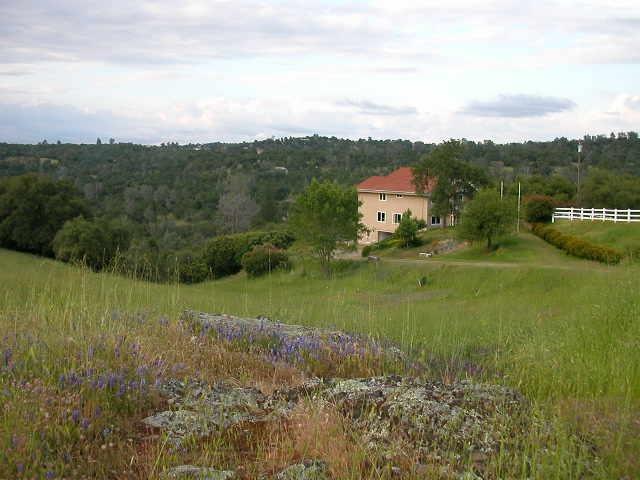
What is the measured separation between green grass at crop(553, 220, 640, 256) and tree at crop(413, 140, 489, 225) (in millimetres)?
15714

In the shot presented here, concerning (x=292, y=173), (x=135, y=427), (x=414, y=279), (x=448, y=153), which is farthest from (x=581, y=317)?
(x=292, y=173)

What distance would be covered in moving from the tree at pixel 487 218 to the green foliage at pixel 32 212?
3123cm

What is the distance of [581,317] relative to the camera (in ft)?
27.6

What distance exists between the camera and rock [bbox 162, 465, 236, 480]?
3.27 m

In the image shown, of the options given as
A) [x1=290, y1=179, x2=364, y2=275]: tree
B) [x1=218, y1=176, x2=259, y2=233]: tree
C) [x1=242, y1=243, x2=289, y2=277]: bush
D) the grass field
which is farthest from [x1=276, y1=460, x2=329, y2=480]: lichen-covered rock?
[x1=218, y1=176, x2=259, y2=233]: tree

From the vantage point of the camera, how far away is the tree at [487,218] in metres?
43.9

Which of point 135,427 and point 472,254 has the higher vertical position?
point 135,427

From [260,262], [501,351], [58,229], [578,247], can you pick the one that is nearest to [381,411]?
[501,351]

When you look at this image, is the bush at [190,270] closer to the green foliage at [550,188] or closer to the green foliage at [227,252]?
the green foliage at [227,252]

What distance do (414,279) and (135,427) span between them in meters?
35.4

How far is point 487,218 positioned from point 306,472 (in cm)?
4214

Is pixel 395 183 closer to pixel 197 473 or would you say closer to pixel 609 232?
pixel 609 232

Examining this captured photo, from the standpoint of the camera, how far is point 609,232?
41219 mm

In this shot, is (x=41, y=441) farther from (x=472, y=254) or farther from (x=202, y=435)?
(x=472, y=254)
